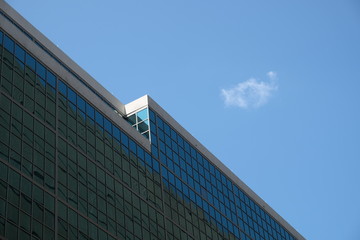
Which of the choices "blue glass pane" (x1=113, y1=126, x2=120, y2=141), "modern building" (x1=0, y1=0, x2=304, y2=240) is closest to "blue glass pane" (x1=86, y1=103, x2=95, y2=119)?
"modern building" (x1=0, y1=0, x2=304, y2=240)

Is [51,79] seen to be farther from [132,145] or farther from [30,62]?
[132,145]

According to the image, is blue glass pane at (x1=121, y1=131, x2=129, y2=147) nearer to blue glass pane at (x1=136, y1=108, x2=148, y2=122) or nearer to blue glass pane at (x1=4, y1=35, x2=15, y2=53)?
blue glass pane at (x1=136, y1=108, x2=148, y2=122)

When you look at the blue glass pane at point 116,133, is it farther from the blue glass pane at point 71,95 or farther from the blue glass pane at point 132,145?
the blue glass pane at point 71,95

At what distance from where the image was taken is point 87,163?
61406 mm

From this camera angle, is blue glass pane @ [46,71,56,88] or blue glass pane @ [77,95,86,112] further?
blue glass pane @ [77,95,86,112]

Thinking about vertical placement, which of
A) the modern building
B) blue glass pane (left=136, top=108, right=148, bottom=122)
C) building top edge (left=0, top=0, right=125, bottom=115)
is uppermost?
building top edge (left=0, top=0, right=125, bottom=115)

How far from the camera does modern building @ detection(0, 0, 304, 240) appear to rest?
175ft

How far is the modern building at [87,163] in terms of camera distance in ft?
175

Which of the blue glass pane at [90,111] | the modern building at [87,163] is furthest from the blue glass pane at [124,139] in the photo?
the blue glass pane at [90,111]

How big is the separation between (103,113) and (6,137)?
15539 mm

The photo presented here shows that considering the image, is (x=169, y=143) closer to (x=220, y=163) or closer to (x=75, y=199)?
(x=220, y=163)

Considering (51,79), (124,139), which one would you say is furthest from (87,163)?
(124,139)

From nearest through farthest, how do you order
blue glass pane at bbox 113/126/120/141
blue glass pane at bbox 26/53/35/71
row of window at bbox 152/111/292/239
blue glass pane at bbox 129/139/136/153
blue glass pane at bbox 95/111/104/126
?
blue glass pane at bbox 26/53/35/71 → blue glass pane at bbox 95/111/104/126 → blue glass pane at bbox 113/126/120/141 → blue glass pane at bbox 129/139/136/153 → row of window at bbox 152/111/292/239

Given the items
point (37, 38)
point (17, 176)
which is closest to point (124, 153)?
point (37, 38)
